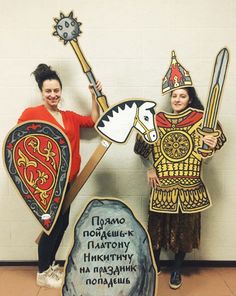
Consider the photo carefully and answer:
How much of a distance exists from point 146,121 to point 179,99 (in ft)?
0.91

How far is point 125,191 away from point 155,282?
2.31 ft

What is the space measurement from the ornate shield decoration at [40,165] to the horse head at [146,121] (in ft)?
1.32

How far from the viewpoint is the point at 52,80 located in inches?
75.7

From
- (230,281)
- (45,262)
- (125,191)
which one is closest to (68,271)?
(45,262)

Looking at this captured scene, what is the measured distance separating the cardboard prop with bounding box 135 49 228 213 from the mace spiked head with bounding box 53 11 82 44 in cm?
58

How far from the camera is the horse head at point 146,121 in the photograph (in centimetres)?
177

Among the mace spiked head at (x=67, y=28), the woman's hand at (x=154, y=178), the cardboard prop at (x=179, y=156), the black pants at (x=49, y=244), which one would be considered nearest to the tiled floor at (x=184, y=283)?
the black pants at (x=49, y=244)

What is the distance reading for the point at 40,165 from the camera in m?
1.78

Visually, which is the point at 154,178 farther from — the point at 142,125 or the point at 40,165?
the point at 40,165

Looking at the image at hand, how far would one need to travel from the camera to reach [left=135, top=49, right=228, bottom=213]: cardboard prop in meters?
1.87

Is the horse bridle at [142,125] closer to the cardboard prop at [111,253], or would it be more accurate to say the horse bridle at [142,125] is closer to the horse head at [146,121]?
the horse head at [146,121]

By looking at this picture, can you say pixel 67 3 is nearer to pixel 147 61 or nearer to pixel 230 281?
pixel 147 61

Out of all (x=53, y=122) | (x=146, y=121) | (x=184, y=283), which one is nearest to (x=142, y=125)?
(x=146, y=121)

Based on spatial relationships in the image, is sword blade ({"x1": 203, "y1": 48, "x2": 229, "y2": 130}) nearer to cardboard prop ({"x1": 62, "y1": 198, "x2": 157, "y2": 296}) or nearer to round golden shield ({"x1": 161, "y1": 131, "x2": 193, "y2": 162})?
round golden shield ({"x1": 161, "y1": 131, "x2": 193, "y2": 162})
